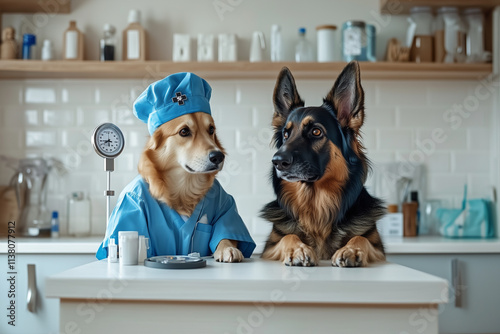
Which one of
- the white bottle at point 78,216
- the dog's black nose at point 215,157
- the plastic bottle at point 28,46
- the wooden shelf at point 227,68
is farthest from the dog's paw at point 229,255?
the plastic bottle at point 28,46

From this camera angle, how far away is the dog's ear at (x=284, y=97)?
1399mm

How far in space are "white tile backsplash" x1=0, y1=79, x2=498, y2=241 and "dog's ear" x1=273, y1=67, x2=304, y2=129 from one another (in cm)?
161

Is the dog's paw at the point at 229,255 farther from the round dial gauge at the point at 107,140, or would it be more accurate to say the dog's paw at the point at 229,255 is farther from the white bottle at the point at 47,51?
the white bottle at the point at 47,51

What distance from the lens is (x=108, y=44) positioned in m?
2.97

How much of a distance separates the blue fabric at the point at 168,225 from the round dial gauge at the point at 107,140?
0.19m

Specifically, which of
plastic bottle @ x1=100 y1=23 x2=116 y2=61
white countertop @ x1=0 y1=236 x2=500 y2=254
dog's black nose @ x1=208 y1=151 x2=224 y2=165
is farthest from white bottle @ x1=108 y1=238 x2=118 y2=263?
plastic bottle @ x1=100 y1=23 x2=116 y2=61

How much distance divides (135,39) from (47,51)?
477 millimetres

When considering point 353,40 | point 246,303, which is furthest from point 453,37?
point 246,303

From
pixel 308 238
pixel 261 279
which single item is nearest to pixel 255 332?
pixel 261 279

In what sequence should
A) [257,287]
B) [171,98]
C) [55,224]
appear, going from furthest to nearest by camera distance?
[55,224] → [171,98] → [257,287]

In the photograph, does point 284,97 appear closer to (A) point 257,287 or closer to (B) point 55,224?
(A) point 257,287

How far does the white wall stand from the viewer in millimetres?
3049

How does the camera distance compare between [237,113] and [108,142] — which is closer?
[108,142]

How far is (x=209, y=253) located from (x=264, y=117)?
5.40 feet
